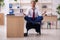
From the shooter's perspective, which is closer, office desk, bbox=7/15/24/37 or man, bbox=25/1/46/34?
office desk, bbox=7/15/24/37

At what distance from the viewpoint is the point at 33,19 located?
21.0 ft

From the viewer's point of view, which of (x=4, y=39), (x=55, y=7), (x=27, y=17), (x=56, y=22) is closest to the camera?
(x=4, y=39)

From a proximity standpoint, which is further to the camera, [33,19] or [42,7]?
[42,7]

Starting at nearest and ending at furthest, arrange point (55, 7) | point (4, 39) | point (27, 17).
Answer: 1. point (4, 39)
2. point (27, 17)
3. point (55, 7)

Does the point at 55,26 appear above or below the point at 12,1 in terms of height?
below

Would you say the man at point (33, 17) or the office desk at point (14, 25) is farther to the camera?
the man at point (33, 17)

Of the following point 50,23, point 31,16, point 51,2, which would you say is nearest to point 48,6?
point 51,2

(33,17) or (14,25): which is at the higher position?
(33,17)

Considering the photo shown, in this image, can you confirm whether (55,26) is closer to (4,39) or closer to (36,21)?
(36,21)

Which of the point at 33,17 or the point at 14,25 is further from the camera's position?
the point at 33,17

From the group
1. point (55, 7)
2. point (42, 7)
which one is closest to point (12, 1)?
point (42, 7)

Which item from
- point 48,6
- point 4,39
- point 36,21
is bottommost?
point 4,39

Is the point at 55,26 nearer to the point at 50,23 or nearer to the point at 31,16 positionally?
the point at 50,23

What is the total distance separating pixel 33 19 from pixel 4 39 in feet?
4.87
